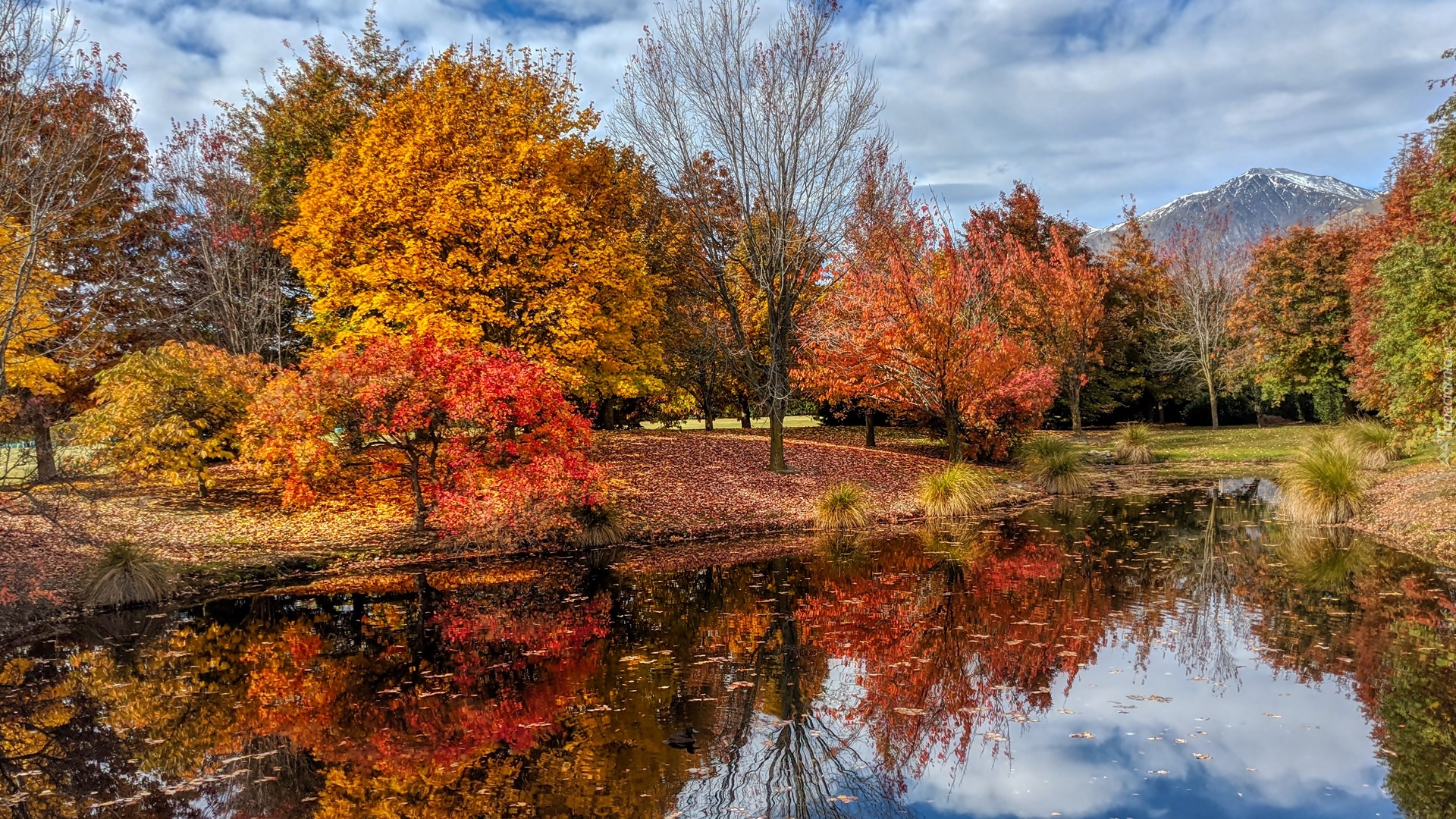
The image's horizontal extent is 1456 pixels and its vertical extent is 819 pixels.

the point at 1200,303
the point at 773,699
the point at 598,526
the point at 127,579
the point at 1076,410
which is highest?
the point at 1200,303

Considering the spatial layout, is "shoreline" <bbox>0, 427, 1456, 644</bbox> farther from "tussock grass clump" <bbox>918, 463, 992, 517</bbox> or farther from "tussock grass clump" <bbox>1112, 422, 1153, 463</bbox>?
"tussock grass clump" <bbox>1112, 422, 1153, 463</bbox>

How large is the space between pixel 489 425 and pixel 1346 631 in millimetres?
13344

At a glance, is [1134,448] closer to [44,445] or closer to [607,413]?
[607,413]

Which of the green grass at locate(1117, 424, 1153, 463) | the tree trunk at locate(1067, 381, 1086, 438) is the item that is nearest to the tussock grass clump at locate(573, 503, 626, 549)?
the green grass at locate(1117, 424, 1153, 463)

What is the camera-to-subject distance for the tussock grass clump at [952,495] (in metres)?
19.9

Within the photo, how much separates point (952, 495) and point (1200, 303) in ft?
86.0

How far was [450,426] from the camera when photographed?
16.7 m

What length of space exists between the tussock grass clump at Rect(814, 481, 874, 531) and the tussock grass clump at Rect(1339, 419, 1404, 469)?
43.9 ft

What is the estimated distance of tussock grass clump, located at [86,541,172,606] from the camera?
40.1 feet

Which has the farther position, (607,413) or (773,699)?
(607,413)

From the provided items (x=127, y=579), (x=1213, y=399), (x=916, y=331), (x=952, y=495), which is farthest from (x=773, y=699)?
(x=1213, y=399)

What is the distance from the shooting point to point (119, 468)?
1630cm

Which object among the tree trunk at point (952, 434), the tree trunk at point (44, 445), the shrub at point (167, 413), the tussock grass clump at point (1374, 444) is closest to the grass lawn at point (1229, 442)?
the tussock grass clump at point (1374, 444)

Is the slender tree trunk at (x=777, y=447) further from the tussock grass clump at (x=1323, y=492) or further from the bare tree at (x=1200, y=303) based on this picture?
the bare tree at (x=1200, y=303)
